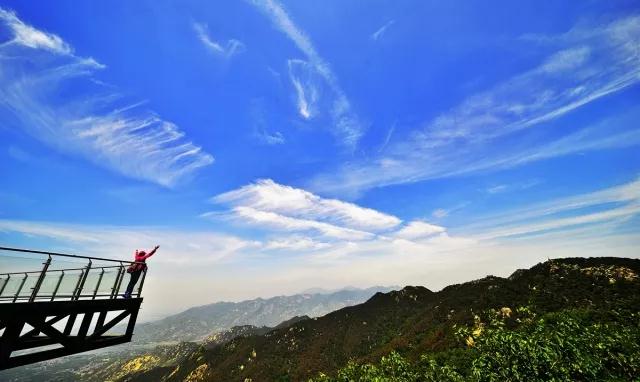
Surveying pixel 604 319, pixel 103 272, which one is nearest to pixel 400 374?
pixel 604 319

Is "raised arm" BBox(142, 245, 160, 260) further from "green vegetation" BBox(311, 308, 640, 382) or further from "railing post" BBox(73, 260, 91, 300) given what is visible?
"green vegetation" BBox(311, 308, 640, 382)

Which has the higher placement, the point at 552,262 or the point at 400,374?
the point at 552,262

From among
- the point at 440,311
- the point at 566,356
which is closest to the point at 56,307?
the point at 566,356

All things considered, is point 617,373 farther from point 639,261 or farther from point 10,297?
point 639,261

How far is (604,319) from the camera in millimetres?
65812

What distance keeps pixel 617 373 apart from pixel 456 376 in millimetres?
27355

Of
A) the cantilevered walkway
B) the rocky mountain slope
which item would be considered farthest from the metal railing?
the rocky mountain slope

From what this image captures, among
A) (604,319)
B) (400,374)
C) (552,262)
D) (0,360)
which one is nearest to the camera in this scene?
(0,360)

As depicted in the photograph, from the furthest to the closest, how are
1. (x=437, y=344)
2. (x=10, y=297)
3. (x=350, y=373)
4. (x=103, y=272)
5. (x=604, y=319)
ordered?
(x=437, y=344), (x=350, y=373), (x=604, y=319), (x=103, y=272), (x=10, y=297)

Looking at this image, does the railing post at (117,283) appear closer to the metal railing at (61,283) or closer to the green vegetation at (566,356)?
the metal railing at (61,283)

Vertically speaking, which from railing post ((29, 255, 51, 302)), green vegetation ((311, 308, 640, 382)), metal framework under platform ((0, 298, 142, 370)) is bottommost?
green vegetation ((311, 308, 640, 382))

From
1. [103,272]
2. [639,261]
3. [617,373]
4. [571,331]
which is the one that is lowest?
[617,373]

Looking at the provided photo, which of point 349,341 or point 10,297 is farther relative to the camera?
point 349,341

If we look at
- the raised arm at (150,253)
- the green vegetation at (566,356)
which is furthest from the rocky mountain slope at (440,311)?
the raised arm at (150,253)
